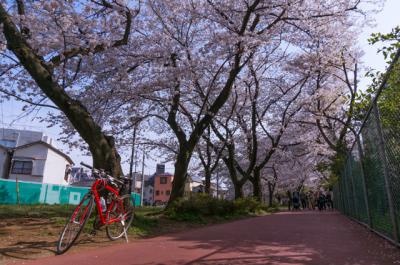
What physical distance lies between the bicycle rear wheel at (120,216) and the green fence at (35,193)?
13308 millimetres

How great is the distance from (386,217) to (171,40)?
9.06m

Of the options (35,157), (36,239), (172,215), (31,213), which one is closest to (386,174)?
(36,239)

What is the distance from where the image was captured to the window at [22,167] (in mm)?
33728

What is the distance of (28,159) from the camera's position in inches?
1344

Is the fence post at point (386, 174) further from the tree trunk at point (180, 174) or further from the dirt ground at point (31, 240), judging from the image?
the tree trunk at point (180, 174)

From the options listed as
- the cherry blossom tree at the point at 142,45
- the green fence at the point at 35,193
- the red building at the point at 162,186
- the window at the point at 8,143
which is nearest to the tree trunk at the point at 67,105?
the cherry blossom tree at the point at 142,45

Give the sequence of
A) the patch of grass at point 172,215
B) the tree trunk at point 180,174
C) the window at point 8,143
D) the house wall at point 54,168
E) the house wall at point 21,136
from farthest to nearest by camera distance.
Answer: the house wall at point 21,136, the house wall at point 54,168, the window at point 8,143, the tree trunk at point 180,174, the patch of grass at point 172,215

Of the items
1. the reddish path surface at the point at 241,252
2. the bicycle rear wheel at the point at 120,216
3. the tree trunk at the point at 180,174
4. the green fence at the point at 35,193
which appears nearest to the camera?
the reddish path surface at the point at 241,252

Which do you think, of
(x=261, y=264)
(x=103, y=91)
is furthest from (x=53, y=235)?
(x=103, y=91)

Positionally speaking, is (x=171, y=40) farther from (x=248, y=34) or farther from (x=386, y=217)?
(x=386, y=217)

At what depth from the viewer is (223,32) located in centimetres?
1086

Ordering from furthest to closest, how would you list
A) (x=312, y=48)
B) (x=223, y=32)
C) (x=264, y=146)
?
(x=264, y=146)
(x=312, y=48)
(x=223, y=32)

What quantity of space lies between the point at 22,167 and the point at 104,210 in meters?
33.0

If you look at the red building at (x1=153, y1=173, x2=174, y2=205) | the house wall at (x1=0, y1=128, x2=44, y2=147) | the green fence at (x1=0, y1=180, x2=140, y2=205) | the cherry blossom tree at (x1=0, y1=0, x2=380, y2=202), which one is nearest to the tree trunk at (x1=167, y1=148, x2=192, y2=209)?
the cherry blossom tree at (x1=0, y1=0, x2=380, y2=202)
